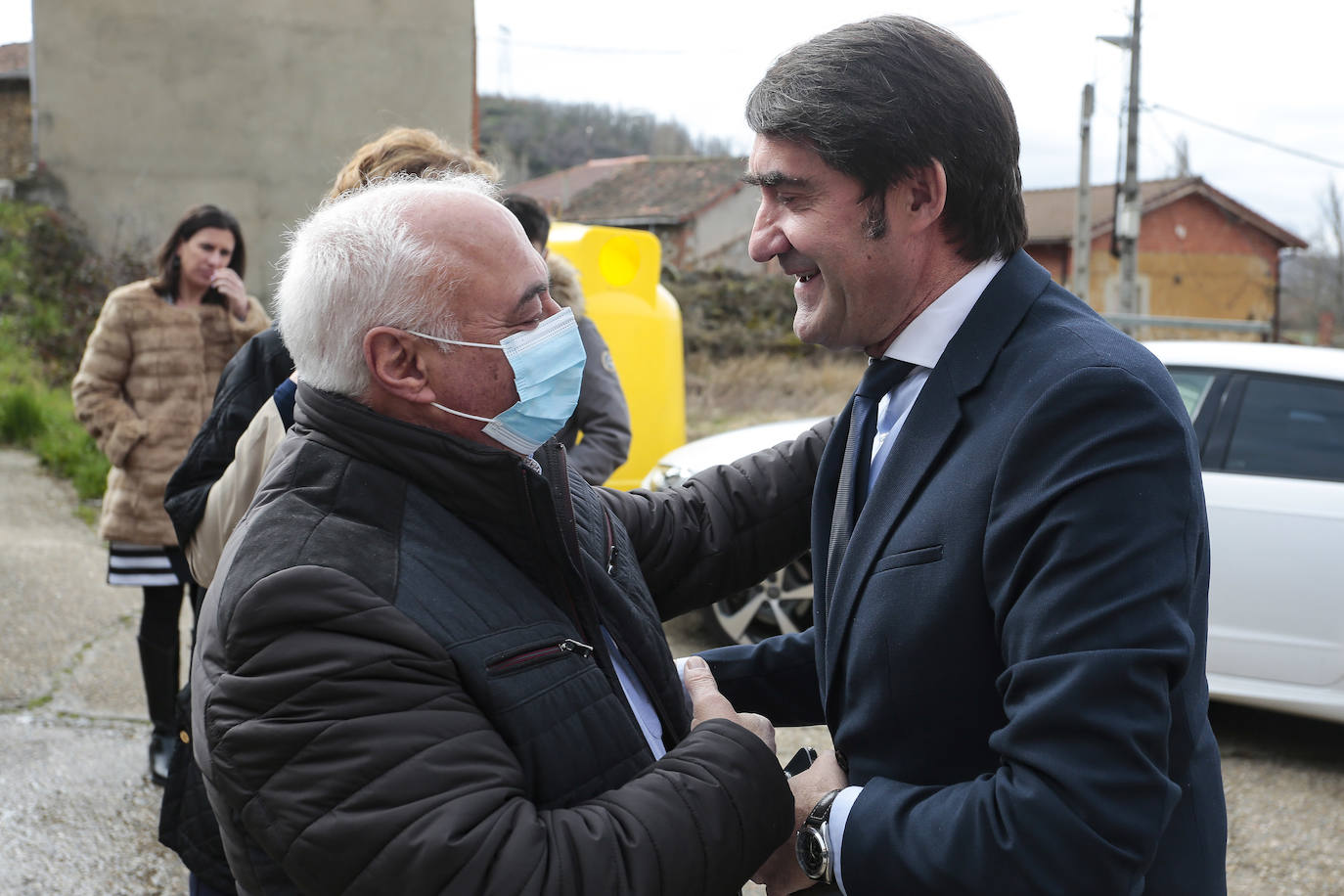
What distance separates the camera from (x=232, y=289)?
168 inches

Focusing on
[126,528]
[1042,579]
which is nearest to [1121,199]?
[126,528]

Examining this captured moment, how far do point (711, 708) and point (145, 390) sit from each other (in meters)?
3.31

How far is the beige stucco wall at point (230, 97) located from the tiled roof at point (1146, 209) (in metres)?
22.9

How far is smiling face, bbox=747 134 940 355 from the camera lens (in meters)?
1.62

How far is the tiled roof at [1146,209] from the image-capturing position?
35812 millimetres

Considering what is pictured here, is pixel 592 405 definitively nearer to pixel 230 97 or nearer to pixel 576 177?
pixel 230 97

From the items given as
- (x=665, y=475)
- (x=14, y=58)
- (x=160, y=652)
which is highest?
(x=14, y=58)

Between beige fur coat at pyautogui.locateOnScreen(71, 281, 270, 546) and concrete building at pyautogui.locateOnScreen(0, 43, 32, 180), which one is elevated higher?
concrete building at pyautogui.locateOnScreen(0, 43, 32, 180)

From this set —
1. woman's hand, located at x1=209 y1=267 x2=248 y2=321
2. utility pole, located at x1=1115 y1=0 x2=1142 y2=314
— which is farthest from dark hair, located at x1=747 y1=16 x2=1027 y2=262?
utility pole, located at x1=1115 y1=0 x2=1142 y2=314

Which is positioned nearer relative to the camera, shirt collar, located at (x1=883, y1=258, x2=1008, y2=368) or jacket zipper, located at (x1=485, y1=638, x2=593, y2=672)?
jacket zipper, located at (x1=485, y1=638, x2=593, y2=672)

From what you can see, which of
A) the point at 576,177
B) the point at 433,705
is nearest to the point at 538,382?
the point at 433,705

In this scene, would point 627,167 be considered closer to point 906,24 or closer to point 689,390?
point 689,390

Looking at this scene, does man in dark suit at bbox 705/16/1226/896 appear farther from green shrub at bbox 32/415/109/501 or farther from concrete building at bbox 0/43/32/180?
concrete building at bbox 0/43/32/180

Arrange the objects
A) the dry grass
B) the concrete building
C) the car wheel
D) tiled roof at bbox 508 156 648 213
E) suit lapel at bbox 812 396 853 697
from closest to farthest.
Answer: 1. suit lapel at bbox 812 396 853 697
2. the car wheel
3. the dry grass
4. the concrete building
5. tiled roof at bbox 508 156 648 213
